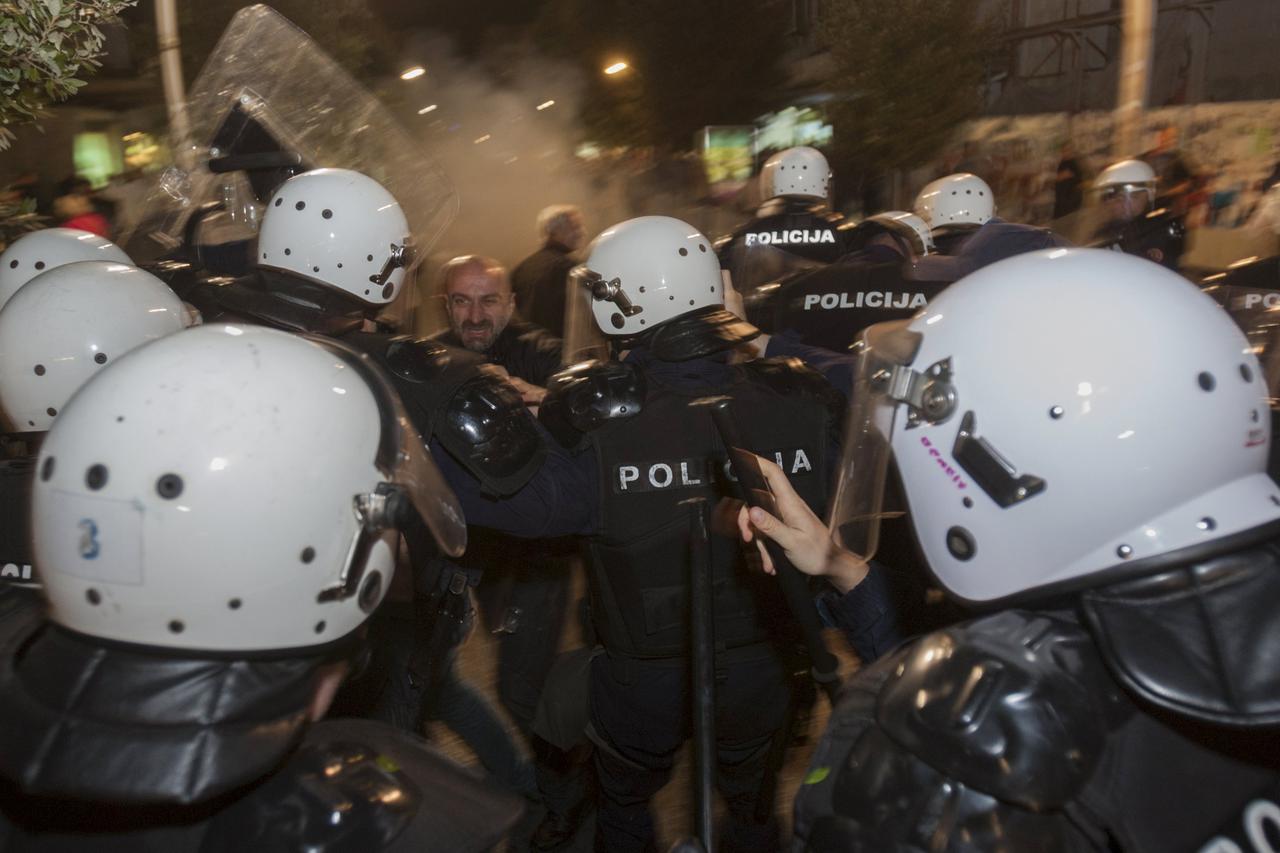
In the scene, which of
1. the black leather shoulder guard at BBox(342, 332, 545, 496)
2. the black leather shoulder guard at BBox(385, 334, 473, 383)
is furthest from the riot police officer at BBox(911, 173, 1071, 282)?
the black leather shoulder guard at BBox(342, 332, 545, 496)

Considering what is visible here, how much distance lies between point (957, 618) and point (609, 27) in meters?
21.0

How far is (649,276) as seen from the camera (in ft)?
10.4

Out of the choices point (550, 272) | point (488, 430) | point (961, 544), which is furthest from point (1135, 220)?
point (961, 544)

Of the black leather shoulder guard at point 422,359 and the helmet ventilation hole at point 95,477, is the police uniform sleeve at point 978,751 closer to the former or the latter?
the helmet ventilation hole at point 95,477

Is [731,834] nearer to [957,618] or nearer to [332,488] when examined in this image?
[957,618]

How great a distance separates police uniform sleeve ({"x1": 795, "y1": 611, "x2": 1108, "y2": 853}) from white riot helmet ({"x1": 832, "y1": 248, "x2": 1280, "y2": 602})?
16 cm

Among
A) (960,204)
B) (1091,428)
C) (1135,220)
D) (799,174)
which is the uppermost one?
(1091,428)

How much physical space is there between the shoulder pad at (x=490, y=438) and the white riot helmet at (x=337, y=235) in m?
1.07

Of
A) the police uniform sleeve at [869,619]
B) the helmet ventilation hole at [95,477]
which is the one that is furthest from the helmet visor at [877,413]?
the helmet ventilation hole at [95,477]

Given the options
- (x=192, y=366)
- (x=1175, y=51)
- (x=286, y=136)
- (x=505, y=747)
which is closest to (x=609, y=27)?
(x=1175, y=51)

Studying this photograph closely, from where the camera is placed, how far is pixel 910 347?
178 centimetres

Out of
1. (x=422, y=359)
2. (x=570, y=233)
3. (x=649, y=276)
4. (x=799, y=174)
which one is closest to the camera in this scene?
(x=422, y=359)

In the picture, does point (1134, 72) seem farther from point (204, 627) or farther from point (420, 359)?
point (204, 627)

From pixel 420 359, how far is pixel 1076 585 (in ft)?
6.80
